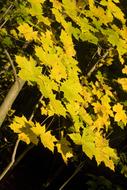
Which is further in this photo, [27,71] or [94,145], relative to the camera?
[94,145]

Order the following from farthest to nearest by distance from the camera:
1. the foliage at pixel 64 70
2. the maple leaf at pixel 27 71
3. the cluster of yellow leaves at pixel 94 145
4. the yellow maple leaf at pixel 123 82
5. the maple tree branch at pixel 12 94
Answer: the yellow maple leaf at pixel 123 82, the maple tree branch at pixel 12 94, the cluster of yellow leaves at pixel 94 145, the foliage at pixel 64 70, the maple leaf at pixel 27 71

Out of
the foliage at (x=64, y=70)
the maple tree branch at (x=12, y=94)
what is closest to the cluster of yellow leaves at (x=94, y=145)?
the foliage at (x=64, y=70)

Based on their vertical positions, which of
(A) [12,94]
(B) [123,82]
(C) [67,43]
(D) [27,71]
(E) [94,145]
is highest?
(C) [67,43]

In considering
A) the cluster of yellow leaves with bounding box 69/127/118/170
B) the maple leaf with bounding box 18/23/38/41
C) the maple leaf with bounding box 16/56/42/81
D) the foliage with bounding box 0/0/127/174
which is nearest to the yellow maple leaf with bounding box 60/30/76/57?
the foliage with bounding box 0/0/127/174

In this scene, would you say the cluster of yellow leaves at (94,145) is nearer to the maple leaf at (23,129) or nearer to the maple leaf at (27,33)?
the maple leaf at (23,129)

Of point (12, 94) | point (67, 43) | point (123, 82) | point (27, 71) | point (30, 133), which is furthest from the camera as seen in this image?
point (123, 82)

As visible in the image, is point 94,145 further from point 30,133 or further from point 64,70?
point 64,70

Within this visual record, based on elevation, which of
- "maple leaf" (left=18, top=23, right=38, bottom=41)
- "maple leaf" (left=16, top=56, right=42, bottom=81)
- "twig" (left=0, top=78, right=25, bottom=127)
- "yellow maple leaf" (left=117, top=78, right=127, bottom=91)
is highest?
"maple leaf" (left=18, top=23, right=38, bottom=41)

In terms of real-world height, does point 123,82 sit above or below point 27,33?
below

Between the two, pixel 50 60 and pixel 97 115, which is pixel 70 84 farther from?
pixel 97 115

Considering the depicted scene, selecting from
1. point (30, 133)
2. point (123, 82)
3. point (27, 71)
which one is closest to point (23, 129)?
point (30, 133)

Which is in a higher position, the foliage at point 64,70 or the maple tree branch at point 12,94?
the foliage at point 64,70

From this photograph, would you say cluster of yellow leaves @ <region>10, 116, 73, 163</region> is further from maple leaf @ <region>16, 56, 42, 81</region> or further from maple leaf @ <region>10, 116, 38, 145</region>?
maple leaf @ <region>16, 56, 42, 81</region>

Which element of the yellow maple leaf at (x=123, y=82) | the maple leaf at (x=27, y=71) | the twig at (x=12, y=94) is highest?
the maple leaf at (x=27, y=71)
